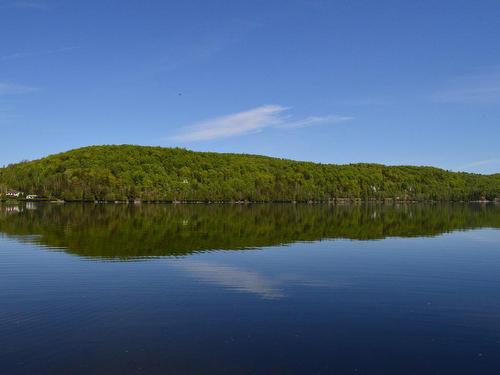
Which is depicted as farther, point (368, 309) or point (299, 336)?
point (368, 309)

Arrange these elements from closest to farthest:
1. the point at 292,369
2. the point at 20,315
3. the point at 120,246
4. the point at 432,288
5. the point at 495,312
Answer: the point at 292,369, the point at 20,315, the point at 495,312, the point at 432,288, the point at 120,246

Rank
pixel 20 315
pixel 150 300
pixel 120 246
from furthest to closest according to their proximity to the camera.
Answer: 1. pixel 120 246
2. pixel 150 300
3. pixel 20 315

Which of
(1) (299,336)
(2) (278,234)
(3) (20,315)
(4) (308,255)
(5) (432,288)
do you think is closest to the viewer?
(1) (299,336)

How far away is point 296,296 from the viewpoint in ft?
94.2

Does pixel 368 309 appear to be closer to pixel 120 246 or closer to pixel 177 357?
pixel 177 357

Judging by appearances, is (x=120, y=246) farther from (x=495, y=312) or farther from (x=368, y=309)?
(x=495, y=312)

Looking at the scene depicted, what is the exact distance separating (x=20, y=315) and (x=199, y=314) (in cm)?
873

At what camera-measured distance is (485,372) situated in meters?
17.3

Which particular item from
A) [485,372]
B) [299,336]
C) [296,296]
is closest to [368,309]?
[296,296]

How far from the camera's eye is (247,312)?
24.7 meters

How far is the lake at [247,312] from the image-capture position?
1806cm

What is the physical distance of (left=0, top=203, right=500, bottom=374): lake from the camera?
1806 cm

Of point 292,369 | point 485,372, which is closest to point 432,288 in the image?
point 485,372

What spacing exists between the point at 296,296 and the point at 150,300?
8.43 metres
